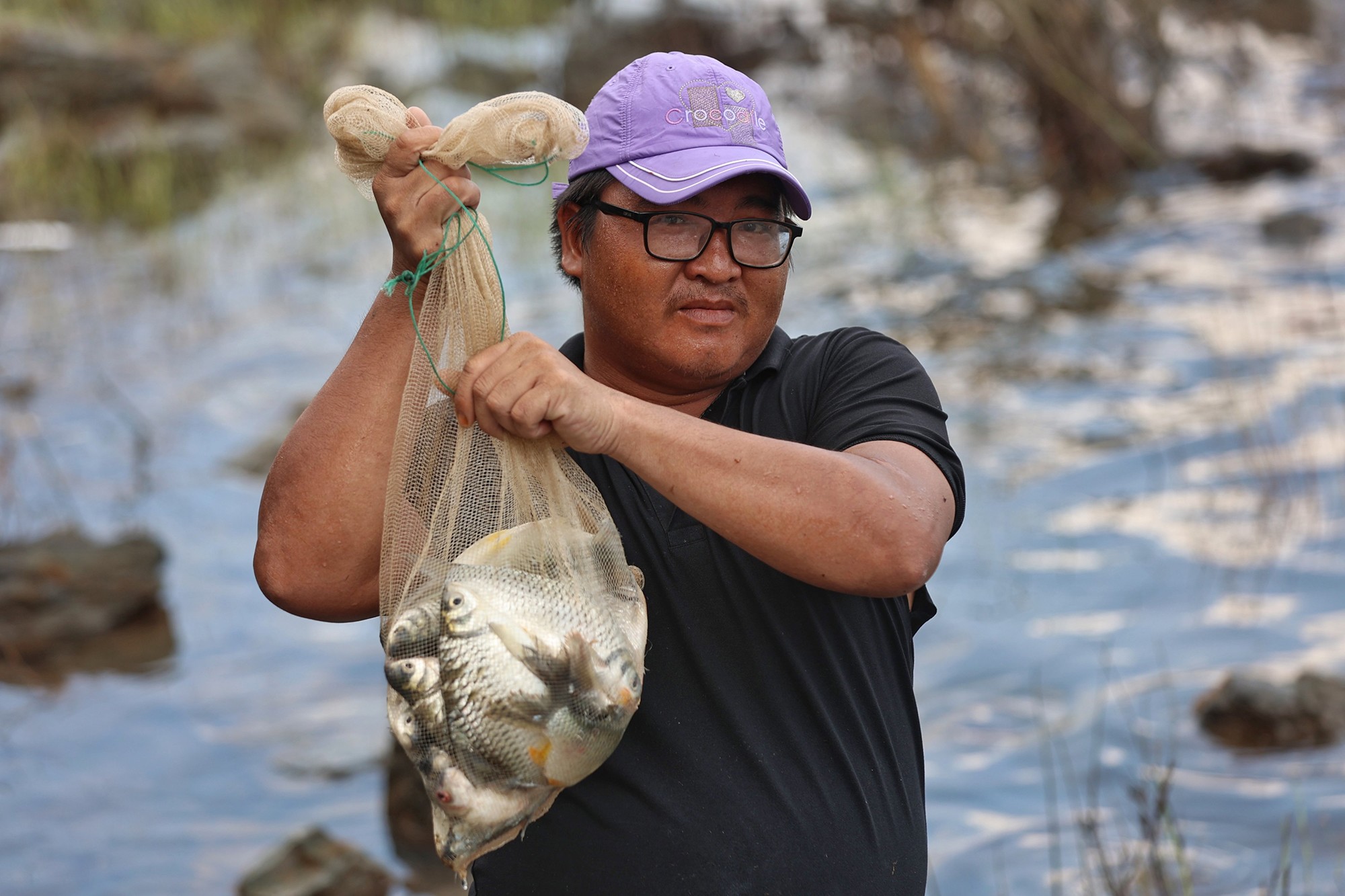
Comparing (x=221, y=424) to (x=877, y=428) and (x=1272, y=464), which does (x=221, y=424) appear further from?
(x=877, y=428)

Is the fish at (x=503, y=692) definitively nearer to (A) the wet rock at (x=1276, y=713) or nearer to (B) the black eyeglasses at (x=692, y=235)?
(B) the black eyeglasses at (x=692, y=235)

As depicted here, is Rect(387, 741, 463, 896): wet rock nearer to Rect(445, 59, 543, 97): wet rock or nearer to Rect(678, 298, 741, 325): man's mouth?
Rect(678, 298, 741, 325): man's mouth

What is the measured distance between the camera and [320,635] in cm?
602

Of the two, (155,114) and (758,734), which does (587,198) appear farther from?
(155,114)

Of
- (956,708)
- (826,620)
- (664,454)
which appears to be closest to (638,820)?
(826,620)

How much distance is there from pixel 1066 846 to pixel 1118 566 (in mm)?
2090

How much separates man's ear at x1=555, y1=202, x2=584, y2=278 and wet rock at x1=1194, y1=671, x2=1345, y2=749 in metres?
3.34

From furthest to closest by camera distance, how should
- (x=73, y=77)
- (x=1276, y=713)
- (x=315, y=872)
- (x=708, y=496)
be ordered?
(x=73, y=77) → (x=1276, y=713) → (x=315, y=872) → (x=708, y=496)

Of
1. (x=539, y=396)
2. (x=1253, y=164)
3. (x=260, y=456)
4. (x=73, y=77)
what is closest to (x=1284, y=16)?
(x=1253, y=164)

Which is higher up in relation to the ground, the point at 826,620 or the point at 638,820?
the point at 826,620

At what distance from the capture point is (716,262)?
2006mm

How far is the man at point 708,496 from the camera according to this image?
1765mm

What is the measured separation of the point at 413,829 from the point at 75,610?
2.21 m

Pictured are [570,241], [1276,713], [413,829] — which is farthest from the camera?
[1276,713]
